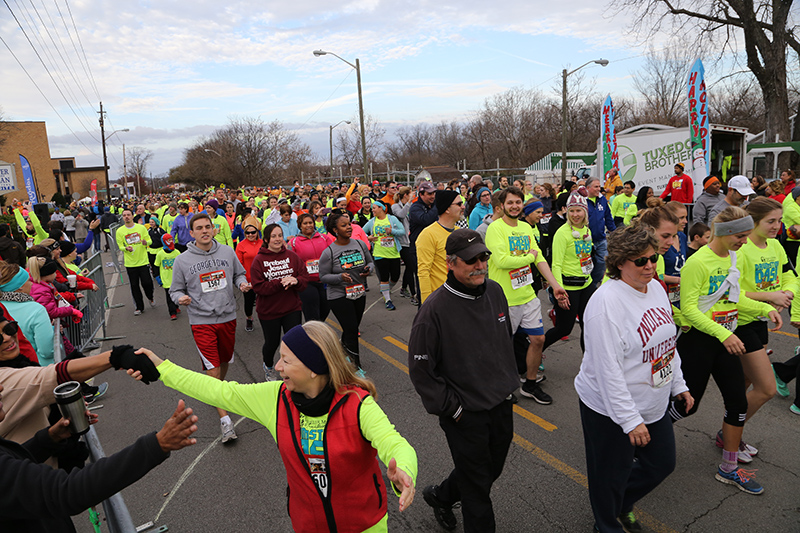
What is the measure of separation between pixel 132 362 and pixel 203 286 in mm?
2910

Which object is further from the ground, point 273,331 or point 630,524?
point 273,331

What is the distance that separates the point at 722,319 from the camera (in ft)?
12.3

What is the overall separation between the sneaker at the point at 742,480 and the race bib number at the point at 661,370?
Answer: 1.48 meters

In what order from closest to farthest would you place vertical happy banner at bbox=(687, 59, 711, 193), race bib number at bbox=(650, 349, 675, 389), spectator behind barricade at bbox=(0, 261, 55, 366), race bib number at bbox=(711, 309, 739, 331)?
race bib number at bbox=(650, 349, 675, 389) → race bib number at bbox=(711, 309, 739, 331) → spectator behind barricade at bbox=(0, 261, 55, 366) → vertical happy banner at bbox=(687, 59, 711, 193)

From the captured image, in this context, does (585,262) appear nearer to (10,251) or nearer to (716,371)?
(716,371)

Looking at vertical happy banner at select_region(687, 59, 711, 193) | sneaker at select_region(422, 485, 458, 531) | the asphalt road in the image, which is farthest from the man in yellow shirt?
vertical happy banner at select_region(687, 59, 711, 193)

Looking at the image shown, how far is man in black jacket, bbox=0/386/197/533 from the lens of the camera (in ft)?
5.25

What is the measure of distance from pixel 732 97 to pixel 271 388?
73972mm

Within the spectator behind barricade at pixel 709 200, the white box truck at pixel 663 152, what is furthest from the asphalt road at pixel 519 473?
the white box truck at pixel 663 152

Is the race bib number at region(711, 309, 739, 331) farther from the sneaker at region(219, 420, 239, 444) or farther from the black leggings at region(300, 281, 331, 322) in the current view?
the black leggings at region(300, 281, 331, 322)

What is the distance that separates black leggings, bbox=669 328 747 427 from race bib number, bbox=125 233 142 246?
9668mm

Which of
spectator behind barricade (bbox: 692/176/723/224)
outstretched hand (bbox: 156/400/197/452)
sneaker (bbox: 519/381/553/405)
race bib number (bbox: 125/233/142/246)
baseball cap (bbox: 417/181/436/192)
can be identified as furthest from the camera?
race bib number (bbox: 125/233/142/246)

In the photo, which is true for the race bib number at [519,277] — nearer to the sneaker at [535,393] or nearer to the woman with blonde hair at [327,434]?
the sneaker at [535,393]

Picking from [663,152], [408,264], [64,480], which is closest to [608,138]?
[663,152]
